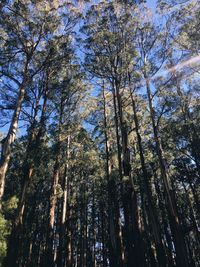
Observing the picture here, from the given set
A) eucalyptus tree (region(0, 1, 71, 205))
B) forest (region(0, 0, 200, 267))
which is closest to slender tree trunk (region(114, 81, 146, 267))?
forest (region(0, 0, 200, 267))

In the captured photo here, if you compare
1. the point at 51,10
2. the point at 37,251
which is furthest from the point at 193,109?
the point at 37,251

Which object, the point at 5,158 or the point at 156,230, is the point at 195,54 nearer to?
the point at 156,230

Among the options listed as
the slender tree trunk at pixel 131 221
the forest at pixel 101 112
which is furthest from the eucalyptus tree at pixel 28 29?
the slender tree trunk at pixel 131 221

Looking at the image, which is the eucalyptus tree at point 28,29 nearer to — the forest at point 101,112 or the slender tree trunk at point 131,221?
the forest at point 101,112

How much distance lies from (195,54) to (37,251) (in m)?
23.1

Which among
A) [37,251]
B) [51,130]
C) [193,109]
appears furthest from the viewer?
[37,251]

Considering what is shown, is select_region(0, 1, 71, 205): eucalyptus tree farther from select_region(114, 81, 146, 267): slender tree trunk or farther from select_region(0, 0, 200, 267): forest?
select_region(114, 81, 146, 267): slender tree trunk

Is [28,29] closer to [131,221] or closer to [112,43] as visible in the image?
[112,43]

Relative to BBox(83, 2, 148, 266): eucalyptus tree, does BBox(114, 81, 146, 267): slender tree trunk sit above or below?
below

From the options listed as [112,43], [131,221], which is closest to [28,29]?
[112,43]

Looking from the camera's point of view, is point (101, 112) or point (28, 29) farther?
point (101, 112)

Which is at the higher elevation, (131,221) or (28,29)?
(28,29)

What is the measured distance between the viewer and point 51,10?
15562mm

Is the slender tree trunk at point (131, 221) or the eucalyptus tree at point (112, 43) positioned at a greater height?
the eucalyptus tree at point (112, 43)
